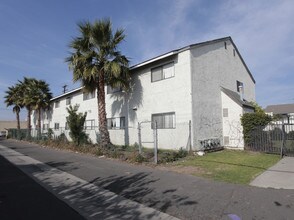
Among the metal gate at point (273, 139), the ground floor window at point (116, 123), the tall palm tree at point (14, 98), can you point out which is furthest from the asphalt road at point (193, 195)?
the tall palm tree at point (14, 98)

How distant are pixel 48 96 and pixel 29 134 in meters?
5.32

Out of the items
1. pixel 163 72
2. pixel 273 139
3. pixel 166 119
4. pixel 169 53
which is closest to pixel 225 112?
pixel 273 139

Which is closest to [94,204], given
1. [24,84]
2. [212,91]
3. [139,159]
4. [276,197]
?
[276,197]

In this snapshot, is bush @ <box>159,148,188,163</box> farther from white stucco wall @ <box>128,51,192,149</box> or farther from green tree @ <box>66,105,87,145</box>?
green tree @ <box>66,105,87,145</box>

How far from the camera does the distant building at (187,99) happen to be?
1517 centimetres

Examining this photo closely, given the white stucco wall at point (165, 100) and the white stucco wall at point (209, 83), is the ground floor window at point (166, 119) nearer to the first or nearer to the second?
the white stucco wall at point (165, 100)

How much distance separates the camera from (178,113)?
1555cm

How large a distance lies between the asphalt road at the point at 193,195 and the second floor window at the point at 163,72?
25.8 feet

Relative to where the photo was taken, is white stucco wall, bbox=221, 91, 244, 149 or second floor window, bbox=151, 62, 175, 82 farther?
second floor window, bbox=151, 62, 175, 82

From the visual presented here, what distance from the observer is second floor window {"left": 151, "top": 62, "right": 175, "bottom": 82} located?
16234 millimetres

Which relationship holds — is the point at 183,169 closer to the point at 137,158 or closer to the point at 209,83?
the point at 137,158

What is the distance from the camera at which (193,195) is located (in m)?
6.74

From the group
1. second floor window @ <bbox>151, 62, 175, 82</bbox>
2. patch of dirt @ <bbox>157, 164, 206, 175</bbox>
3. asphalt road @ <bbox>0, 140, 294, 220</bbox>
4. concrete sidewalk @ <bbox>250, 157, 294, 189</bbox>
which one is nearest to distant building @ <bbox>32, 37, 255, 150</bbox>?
second floor window @ <bbox>151, 62, 175, 82</bbox>

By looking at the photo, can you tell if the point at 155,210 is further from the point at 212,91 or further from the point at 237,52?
the point at 237,52
